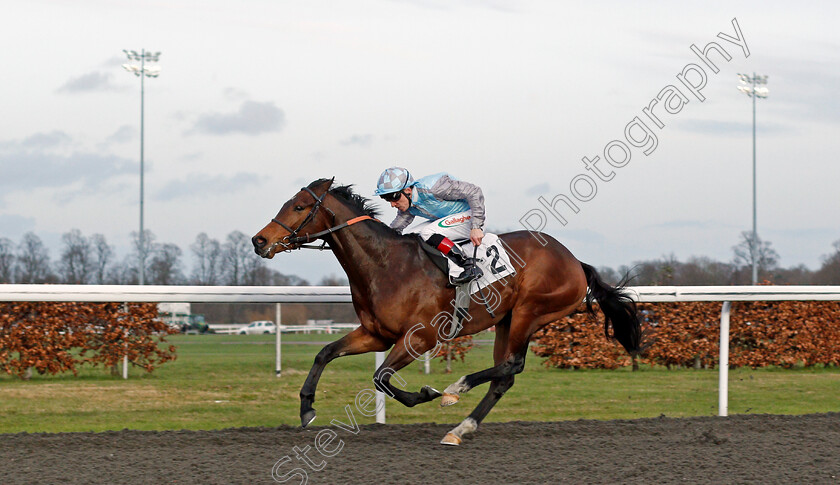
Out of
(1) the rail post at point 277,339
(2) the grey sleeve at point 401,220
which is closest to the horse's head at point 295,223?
(2) the grey sleeve at point 401,220

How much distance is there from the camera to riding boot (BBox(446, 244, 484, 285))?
4.65 m

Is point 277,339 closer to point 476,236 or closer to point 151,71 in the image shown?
point 476,236

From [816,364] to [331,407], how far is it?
547 centimetres

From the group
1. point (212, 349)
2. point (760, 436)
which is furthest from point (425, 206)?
point (212, 349)

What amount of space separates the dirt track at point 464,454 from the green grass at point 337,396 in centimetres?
99

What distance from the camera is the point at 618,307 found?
5.59 m

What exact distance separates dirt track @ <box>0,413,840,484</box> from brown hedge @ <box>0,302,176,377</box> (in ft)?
4.74

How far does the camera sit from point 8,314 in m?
5.81

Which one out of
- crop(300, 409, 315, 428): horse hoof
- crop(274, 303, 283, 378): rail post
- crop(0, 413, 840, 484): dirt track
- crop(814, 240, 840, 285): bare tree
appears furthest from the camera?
crop(814, 240, 840, 285): bare tree

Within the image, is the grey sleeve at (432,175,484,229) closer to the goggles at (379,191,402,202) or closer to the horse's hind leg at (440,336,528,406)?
the goggles at (379,191,402,202)

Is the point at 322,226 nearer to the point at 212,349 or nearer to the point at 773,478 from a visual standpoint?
the point at 773,478

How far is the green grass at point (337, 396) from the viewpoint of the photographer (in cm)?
600

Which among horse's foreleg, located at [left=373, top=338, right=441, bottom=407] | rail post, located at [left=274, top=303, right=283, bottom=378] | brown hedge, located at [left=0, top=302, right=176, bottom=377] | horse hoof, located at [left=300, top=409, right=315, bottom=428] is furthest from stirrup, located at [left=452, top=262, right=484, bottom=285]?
brown hedge, located at [left=0, top=302, right=176, bottom=377]

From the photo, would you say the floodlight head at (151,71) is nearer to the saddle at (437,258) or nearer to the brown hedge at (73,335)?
the brown hedge at (73,335)
